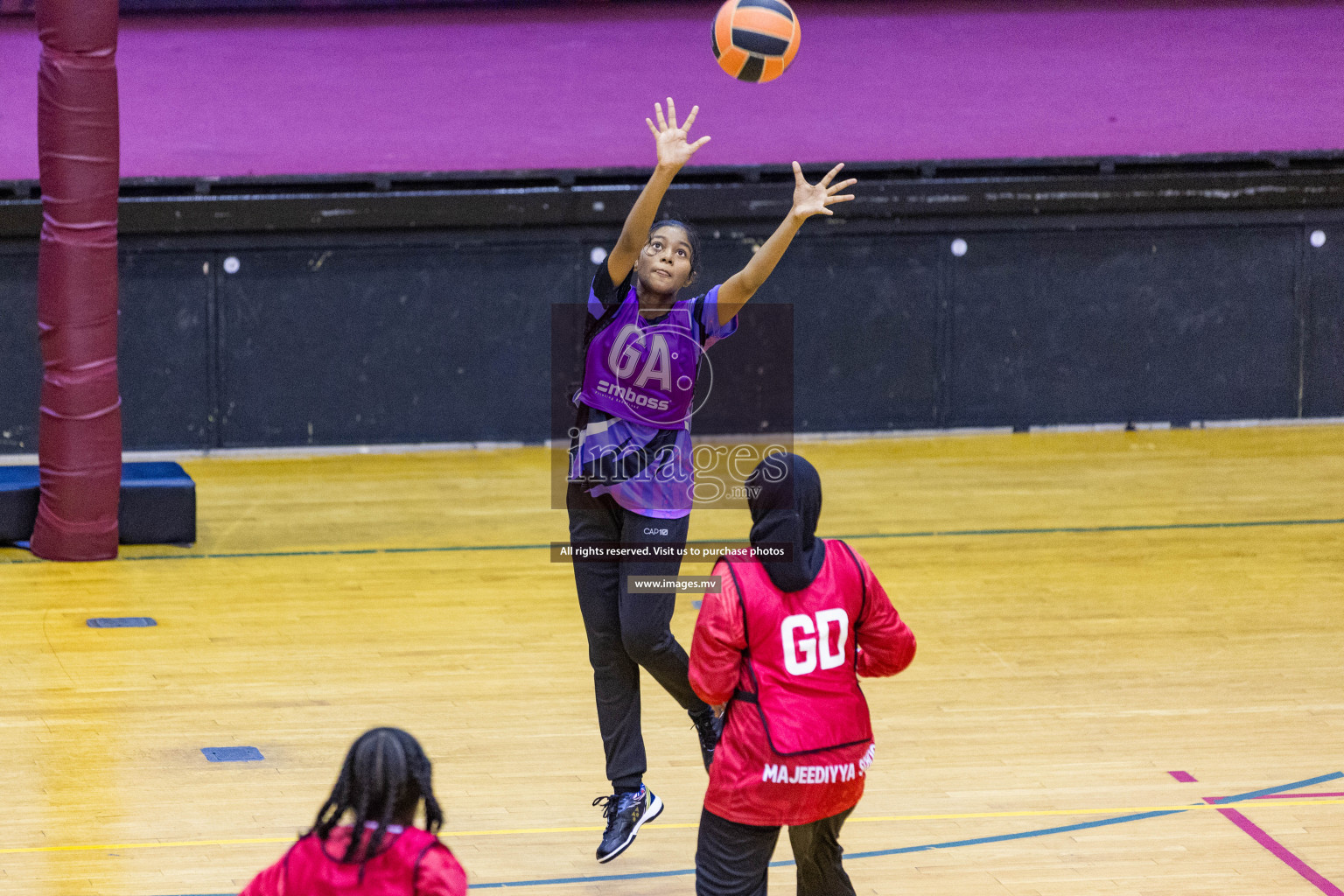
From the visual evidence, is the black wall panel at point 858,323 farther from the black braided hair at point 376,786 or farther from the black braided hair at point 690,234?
the black braided hair at point 376,786

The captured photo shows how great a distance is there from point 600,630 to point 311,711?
1828 millimetres

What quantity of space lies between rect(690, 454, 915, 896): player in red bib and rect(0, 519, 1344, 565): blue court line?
4.94 metres

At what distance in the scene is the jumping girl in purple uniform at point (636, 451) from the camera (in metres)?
4.34

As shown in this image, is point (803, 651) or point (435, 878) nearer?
point (435, 878)

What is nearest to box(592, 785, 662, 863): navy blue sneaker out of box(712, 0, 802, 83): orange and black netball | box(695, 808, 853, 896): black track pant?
box(695, 808, 853, 896): black track pant

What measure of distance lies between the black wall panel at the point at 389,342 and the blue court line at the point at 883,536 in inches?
119

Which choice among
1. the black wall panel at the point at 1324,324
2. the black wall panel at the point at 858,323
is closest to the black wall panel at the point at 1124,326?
the black wall panel at the point at 1324,324

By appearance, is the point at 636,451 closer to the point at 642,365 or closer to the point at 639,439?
the point at 639,439

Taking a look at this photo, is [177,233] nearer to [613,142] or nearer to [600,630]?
[613,142]

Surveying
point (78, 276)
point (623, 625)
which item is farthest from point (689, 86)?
point (623, 625)

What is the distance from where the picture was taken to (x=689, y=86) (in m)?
12.0

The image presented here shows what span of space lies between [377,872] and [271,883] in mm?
196

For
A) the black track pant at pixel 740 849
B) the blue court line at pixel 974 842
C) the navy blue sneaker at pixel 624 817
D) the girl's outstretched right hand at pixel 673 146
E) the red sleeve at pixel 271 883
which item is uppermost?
the girl's outstretched right hand at pixel 673 146

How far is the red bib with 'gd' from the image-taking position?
3412 mm
